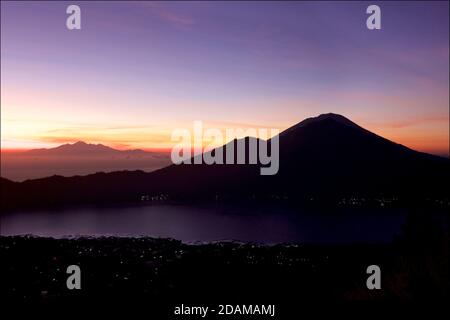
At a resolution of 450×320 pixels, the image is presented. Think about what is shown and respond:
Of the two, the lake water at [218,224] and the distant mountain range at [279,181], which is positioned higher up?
the distant mountain range at [279,181]

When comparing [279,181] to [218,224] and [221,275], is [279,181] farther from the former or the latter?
[221,275]

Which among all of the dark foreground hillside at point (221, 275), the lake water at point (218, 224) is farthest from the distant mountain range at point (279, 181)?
the dark foreground hillside at point (221, 275)

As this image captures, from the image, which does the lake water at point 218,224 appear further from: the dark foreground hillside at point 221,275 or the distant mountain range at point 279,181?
the dark foreground hillside at point 221,275

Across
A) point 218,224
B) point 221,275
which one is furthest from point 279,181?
point 221,275

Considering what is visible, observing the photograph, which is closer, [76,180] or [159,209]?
[76,180]

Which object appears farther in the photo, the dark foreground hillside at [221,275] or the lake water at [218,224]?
the lake water at [218,224]
